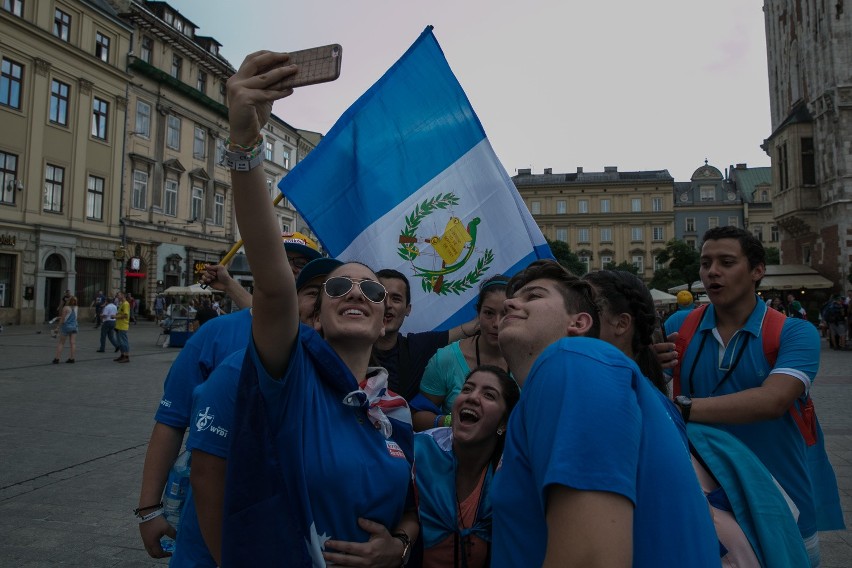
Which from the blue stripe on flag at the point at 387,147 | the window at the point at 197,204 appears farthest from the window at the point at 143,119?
the blue stripe on flag at the point at 387,147

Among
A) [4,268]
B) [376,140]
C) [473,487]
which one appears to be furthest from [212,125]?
[473,487]

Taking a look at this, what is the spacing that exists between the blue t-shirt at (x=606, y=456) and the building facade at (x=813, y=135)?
1232 inches

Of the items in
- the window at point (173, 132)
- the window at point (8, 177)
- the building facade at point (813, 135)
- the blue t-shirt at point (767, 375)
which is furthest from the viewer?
the window at point (173, 132)

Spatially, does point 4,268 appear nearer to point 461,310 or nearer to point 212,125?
point 212,125

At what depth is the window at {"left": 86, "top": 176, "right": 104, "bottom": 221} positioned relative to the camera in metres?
29.7

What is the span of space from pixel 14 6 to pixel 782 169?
37509 mm

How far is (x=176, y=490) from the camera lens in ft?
7.38

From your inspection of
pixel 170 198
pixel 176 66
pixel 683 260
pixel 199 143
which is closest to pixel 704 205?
pixel 683 260

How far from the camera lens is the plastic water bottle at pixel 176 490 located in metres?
2.24

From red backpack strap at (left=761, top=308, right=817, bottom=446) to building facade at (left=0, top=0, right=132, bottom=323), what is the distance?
97.2ft

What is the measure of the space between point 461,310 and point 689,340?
68.3 inches

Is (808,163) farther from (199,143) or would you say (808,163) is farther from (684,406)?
(199,143)

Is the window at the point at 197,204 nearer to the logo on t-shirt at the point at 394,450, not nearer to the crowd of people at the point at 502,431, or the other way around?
the crowd of people at the point at 502,431

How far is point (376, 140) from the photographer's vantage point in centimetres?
418
